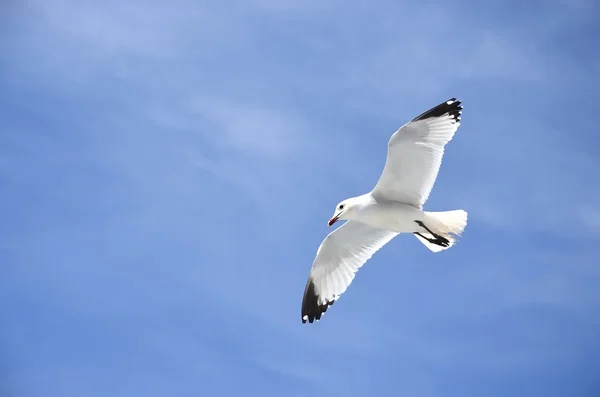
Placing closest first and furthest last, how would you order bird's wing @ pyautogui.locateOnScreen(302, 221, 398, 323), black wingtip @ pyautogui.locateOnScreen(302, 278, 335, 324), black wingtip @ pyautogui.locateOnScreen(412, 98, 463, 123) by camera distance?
black wingtip @ pyautogui.locateOnScreen(412, 98, 463, 123) < bird's wing @ pyautogui.locateOnScreen(302, 221, 398, 323) < black wingtip @ pyautogui.locateOnScreen(302, 278, 335, 324)

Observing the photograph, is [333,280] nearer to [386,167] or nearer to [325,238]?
[325,238]

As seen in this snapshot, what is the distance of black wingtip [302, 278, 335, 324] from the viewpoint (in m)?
10.2

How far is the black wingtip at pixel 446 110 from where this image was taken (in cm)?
873

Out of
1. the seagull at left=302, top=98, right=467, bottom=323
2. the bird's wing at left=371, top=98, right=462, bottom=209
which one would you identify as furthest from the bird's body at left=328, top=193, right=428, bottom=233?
the bird's wing at left=371, top=98, right=462, bottom=209

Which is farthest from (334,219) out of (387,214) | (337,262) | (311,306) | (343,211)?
(311,306)

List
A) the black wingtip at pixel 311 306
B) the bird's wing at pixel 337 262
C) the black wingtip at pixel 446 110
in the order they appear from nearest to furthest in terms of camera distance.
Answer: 1. the black wingtip at pixel 446 110
2. the bird's wing at pixel 337 262
3. the black wingtip at pixel 311 306

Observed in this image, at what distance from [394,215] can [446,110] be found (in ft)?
4.20

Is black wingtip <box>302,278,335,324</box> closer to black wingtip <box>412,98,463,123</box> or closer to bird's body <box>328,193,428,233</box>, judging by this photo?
bird's body <box>328,193,428,233</box>

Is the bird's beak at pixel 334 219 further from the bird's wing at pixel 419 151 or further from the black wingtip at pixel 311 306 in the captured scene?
the black wingtip at pixel 311 306

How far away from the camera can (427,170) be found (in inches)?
356

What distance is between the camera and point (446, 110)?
8.80 meters

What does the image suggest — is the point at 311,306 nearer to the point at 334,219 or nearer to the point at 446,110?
the point at 334,219

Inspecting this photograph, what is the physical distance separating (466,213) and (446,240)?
1.22ft

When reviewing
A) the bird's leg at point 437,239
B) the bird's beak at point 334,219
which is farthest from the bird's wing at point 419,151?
the bird's beak at point 334,219
